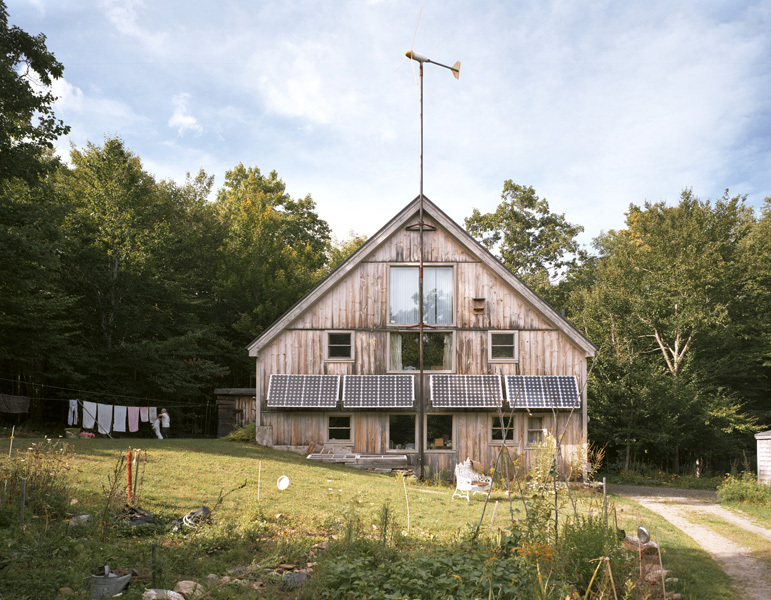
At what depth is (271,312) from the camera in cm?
3219

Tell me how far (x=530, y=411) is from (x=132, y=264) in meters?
18.6

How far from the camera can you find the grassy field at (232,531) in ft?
20.3

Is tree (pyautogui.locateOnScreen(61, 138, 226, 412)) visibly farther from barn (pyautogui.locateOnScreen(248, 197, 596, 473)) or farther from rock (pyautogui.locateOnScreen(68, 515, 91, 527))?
rock (pyautogui.locateOnScreen(68, 515, 91, 527))

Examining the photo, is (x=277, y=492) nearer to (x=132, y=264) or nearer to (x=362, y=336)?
(x=362, y=336)

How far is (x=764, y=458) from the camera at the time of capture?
18.7m

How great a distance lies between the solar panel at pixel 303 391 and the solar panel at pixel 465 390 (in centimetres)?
323

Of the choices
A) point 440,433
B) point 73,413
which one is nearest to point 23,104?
point 73,413

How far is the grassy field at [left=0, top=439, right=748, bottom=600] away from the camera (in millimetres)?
6184

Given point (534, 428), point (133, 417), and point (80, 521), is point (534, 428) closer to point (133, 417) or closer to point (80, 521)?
point (133, 417)

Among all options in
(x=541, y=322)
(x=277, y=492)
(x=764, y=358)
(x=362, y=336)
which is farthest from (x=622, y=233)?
(x=277, y=492)

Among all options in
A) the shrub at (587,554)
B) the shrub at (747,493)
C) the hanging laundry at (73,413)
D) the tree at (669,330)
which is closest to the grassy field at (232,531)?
the shrub at (587,554)

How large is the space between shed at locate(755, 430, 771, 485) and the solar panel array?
5.86 m

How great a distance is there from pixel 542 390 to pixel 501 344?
198cm

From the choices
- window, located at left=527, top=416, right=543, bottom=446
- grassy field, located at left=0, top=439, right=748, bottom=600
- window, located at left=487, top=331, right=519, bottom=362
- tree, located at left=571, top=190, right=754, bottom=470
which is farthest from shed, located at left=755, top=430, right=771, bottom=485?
window, located at left=487, top=331, right=519, bottom=362
